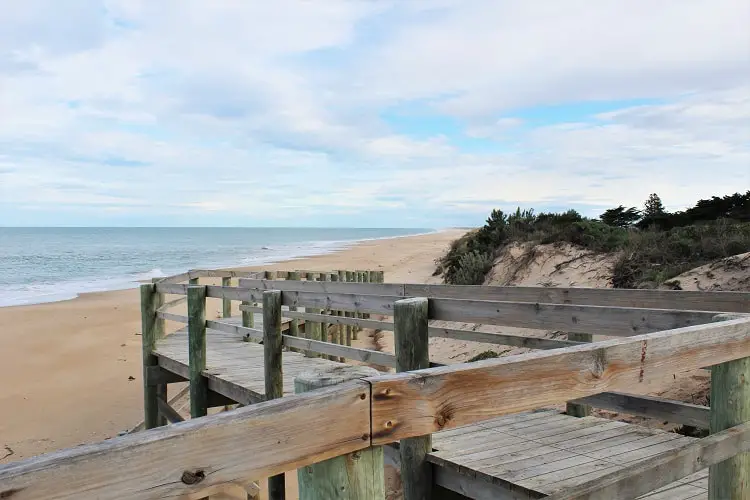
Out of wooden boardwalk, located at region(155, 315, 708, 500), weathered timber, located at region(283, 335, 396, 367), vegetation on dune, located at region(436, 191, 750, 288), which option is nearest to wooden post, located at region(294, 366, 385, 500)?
wooden boardwalk, located at region(155, 315, 708, 500)

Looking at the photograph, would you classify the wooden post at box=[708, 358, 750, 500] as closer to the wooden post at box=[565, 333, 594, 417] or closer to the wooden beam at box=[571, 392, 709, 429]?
the wooden beam at box=[571, 392, 709, 429]

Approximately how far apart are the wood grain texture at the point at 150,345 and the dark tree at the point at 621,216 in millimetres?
14166

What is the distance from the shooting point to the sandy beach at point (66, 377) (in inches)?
342

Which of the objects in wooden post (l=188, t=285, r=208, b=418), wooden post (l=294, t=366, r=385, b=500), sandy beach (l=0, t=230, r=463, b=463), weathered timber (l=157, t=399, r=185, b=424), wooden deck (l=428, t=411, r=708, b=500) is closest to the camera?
wooden post (l=294, t=366, r=385, b=500)

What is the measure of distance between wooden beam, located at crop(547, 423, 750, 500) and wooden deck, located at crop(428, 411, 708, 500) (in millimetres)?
970

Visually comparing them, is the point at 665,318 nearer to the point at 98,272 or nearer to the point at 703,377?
the point at 703,377

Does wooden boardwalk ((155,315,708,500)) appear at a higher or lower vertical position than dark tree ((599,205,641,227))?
lower

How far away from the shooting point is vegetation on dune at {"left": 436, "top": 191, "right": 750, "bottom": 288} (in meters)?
9.93

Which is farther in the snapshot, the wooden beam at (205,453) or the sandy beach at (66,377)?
the sandy beach at (66,377)

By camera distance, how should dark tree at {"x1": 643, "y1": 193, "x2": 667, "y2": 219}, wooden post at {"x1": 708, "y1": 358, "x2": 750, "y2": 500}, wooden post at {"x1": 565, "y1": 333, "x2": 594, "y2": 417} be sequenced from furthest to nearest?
dark tree at {"x1": 643, "y1": 193, "x2": 667, "y2": 219}, wooden post at {"x1": 565, "y1": 333, "x2": 594, "y2": 417}, wooden post at {"x1": 708, "y1": 358, "x2": 750, "y2": 500}

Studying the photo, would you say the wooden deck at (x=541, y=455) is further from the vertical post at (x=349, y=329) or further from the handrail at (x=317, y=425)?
the vertical post at (x=349, y=329)

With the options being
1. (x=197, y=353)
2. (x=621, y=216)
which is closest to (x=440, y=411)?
(x=197, y=353)

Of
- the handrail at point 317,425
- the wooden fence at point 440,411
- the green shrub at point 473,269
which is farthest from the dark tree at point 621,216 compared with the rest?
the handrail at point 317,425

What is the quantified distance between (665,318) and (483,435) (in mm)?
1728
